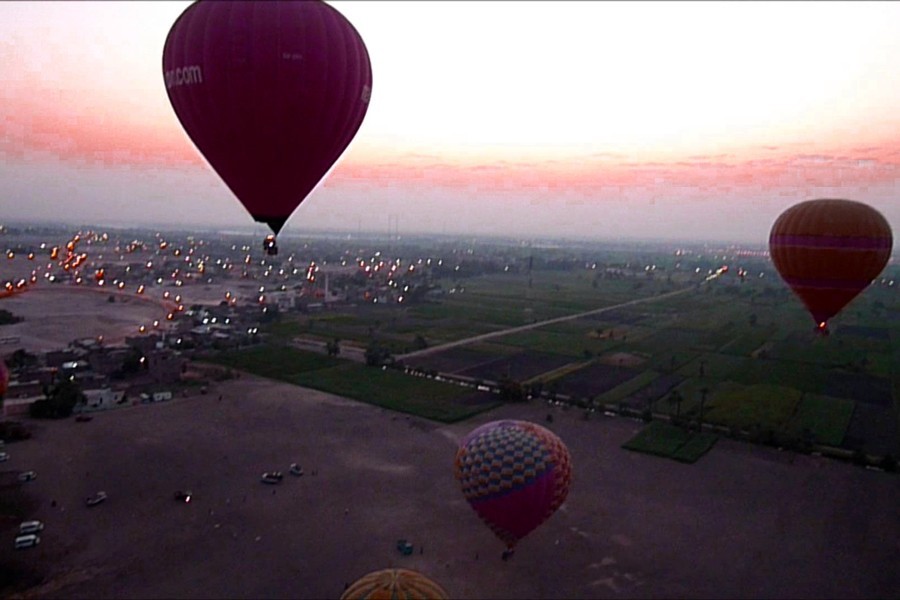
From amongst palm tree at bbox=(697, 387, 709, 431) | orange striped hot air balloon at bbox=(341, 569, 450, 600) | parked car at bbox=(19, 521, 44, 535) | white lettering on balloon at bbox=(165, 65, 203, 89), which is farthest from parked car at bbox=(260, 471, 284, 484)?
palm tree at bbox=(697, 387, 709, 431)

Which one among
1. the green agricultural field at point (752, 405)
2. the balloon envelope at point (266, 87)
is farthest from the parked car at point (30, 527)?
the green agricultural field at point (752, 405)

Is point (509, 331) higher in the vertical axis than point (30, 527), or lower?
lower

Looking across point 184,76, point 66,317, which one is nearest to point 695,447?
point 184,76

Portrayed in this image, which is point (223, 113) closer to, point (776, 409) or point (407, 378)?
point (407, 378)

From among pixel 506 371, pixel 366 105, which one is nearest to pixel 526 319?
pixel 506 371

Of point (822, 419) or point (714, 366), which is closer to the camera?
point (822, 419)

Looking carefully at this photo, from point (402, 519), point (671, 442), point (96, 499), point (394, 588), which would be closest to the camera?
point (394, 588)

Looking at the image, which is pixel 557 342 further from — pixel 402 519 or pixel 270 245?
pixel 270 245
